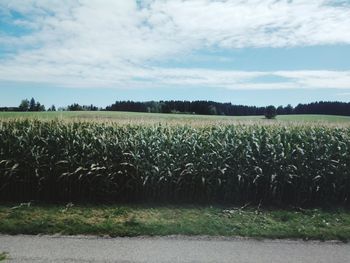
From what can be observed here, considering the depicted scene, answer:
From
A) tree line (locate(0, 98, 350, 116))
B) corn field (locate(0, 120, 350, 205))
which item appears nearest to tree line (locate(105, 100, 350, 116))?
tree line (locate(0, 98, 350, 116))

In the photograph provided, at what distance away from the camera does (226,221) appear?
24.3 ft

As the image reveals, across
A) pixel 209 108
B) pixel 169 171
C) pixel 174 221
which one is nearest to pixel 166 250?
pixel 174 221

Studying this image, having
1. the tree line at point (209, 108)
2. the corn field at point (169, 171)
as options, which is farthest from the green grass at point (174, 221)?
the tree line at point (209, 108)

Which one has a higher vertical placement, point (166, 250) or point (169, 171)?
point (169, 171)

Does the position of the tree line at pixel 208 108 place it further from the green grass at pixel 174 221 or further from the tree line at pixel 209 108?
the green grass at pixel 174 221

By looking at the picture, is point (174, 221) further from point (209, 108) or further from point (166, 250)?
point (209, 108)

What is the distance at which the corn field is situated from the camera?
9.16 metres

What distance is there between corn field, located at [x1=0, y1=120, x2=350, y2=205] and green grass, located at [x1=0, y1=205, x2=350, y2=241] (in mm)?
699

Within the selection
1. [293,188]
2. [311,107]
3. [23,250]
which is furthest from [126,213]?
[311,107]

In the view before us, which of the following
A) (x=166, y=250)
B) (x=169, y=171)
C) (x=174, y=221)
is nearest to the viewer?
(x=166, y=250)

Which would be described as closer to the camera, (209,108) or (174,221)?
(174,221)

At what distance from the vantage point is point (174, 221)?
293 inches

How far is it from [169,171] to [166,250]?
3.38 meters

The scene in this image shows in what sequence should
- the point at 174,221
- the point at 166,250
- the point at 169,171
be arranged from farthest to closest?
the point at 169,171 < the point at 174,221 < the point at 166,250
